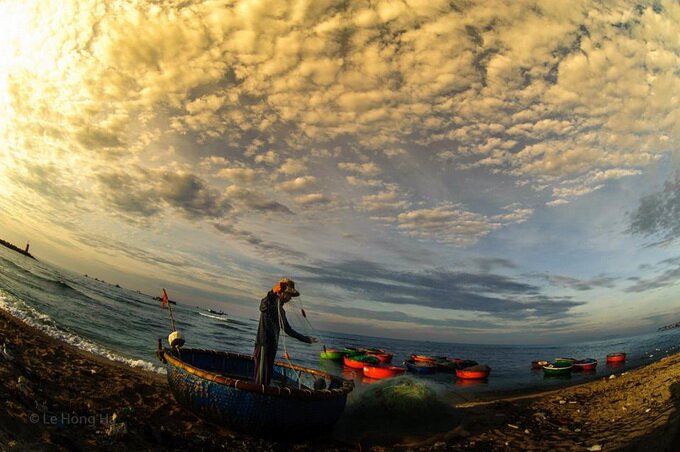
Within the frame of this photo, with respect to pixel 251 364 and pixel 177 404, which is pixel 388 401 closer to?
pixel 251 364

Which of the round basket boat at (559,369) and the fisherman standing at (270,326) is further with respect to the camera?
the round basket boat at (559,369)

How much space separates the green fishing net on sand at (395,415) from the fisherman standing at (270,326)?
2703 millimetres

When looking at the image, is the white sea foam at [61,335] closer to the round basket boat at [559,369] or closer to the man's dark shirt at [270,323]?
the man's dark shirt at [270,323]

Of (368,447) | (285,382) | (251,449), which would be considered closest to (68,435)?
(251,449)

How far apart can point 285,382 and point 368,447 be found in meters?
4.09

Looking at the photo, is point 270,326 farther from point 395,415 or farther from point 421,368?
point 421,368

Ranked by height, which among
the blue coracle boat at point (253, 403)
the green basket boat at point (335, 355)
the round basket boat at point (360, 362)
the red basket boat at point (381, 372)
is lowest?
the green basket boat at point (335, 355)

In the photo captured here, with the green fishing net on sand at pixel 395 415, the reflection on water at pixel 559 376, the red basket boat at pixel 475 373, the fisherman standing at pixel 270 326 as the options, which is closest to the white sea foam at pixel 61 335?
the fisherman standing at pixel 270 326

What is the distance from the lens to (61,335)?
16.5m

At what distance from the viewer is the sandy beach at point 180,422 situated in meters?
5.40

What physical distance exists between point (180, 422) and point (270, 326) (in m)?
2.81

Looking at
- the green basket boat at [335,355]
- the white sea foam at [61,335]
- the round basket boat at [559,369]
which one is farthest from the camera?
the green basket boat at [335,355]

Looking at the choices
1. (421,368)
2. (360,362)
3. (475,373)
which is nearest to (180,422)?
(360,362)

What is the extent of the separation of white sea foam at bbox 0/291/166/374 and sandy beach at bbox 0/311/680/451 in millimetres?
3541
